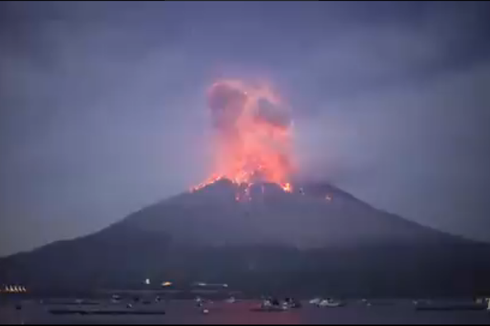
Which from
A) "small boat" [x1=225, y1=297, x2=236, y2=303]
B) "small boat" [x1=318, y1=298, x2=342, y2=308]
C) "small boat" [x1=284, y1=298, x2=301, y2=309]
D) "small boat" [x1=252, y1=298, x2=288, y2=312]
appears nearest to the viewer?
"small boat" [x1=252, y1=298, x2=288, y2=312]

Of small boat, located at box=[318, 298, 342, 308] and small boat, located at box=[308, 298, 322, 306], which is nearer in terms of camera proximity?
small boat, located at box=[318, 298, 342, 308]

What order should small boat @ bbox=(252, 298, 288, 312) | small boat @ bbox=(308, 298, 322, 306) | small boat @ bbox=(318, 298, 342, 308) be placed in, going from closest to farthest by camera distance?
small boat @ bbox=(252, 298, 288, 312) < small boat @ bbox=(318, 298, 342, 308) < small boat @ bbox=(308, 298, 322, 306)

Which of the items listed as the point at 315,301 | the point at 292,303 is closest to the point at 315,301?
the point at 315,301

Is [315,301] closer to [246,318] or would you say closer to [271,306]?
[271,306]

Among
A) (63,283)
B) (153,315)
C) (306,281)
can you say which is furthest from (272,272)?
(153,315)

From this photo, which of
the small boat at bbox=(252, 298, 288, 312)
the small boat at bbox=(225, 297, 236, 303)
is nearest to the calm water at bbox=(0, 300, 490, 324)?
the small boat at bbox=(252, 298, 288, 312)

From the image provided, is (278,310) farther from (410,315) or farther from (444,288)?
(444,288)

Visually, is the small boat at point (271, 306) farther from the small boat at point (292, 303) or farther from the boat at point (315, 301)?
the boat at point (315, 301)

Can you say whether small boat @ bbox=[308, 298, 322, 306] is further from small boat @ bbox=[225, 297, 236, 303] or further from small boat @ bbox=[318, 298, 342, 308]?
small boat @ bbox=[225, 297, 236, 303]

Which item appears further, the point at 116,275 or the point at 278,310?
the point at 116,275

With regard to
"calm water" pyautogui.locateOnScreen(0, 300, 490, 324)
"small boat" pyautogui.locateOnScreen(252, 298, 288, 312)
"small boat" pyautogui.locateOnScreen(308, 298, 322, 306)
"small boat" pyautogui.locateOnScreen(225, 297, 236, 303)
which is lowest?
"calm water" pyautogui.locateOnScreen(0, 300, 490, 324)

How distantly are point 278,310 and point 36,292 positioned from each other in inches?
442

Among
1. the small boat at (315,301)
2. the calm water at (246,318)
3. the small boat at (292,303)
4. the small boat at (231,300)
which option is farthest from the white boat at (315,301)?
the small boat at (231,300)

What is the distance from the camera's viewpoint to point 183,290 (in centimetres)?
3819
